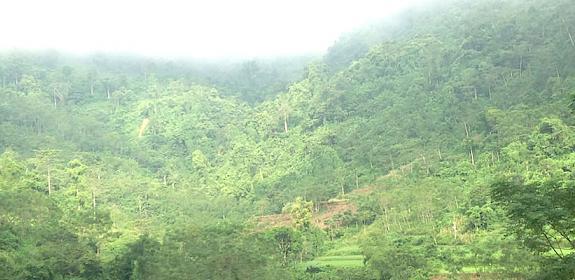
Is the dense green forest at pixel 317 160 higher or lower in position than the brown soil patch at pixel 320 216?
higher

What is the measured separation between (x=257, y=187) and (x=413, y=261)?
1270 inches

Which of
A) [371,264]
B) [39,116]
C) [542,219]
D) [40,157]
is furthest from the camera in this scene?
[39,116]

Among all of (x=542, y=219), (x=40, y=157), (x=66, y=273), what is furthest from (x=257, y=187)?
(x=542, y=219)

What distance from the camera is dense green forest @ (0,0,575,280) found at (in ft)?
89.9

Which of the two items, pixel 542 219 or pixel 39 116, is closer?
pixel 542 219

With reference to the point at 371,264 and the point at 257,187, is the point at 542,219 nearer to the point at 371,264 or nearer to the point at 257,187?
the point at 371,264

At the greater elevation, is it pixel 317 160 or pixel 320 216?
pixel 317 160

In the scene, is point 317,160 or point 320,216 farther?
point 317,160

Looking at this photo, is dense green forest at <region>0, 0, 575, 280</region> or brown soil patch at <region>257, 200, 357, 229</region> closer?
dense green forest at <region>0, 0, 575, 280</region>

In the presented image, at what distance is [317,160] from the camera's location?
5656 cm

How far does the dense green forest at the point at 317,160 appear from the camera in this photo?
89.9 feet

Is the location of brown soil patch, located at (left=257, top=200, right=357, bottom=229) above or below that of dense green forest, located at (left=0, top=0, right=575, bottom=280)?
below

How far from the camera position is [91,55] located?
100 meters

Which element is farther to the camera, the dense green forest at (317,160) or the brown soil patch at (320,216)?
the brown soil patch at (320,216)
